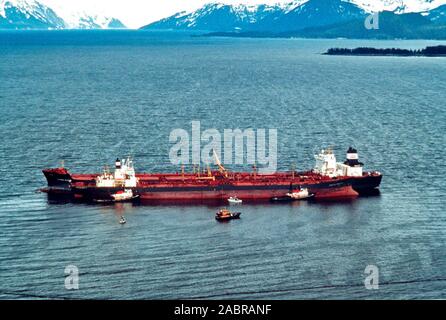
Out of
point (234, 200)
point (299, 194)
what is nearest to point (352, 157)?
point (299, 194)

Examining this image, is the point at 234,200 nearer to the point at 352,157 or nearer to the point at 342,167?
the point at 342,167

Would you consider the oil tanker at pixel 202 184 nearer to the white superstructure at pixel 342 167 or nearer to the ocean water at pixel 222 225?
the white superstructure at pixel 342 167

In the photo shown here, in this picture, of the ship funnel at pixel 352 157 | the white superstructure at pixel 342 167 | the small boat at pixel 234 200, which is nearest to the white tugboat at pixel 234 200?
the small boat at pixel 234 200

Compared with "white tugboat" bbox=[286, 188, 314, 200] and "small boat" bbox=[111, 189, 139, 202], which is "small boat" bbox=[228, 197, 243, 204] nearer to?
"white tugboat" bbox=[286, 188, 314, 200]

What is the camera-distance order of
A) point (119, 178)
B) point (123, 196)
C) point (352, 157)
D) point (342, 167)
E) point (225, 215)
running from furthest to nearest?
point (342, 167) → point (352, 157) → point (119, 178) → point (123, 196) → point (225, 215)

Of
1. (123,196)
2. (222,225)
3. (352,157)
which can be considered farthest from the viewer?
(352,157)
